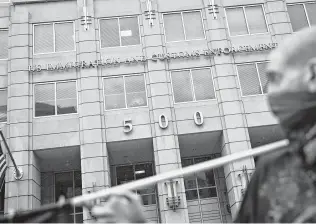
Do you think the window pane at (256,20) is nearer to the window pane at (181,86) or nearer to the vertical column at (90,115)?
the window pane at (181,86)

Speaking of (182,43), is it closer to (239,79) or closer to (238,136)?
(239,79)

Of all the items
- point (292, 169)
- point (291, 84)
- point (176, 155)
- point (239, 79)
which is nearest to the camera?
point (291, 84)

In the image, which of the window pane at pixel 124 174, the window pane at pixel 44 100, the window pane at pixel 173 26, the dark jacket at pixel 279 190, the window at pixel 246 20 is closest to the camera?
the dark jacket at pixel 279 190

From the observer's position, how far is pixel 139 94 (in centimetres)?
2130

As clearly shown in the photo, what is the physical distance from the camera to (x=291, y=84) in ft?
7.03

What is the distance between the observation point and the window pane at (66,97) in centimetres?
2094

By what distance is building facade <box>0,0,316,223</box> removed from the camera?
19.9m

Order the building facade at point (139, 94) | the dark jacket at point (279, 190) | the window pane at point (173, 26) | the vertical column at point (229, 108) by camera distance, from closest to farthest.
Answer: the dark jacket at point (279, 190) < the vertical column at point (229, 108) < the building facade at point (139, 94) < the window pane at point (173, 26)

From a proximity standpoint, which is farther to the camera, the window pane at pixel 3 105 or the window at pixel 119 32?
the window at pixel 119 32

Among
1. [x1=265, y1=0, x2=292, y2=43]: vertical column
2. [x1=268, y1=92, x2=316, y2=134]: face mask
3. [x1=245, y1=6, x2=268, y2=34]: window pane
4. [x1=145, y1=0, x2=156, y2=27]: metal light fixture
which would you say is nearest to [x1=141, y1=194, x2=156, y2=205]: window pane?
[x1=145, y1=0, x2=156, y2=27]: metal light fixture

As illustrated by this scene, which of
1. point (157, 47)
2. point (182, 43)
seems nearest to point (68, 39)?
point (157, 47)

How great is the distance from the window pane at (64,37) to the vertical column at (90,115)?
446 mm

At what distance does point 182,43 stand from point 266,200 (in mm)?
20189

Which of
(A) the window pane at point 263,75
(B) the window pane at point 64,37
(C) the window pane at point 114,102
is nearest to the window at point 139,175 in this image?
(C) the window pane at point 114,102
